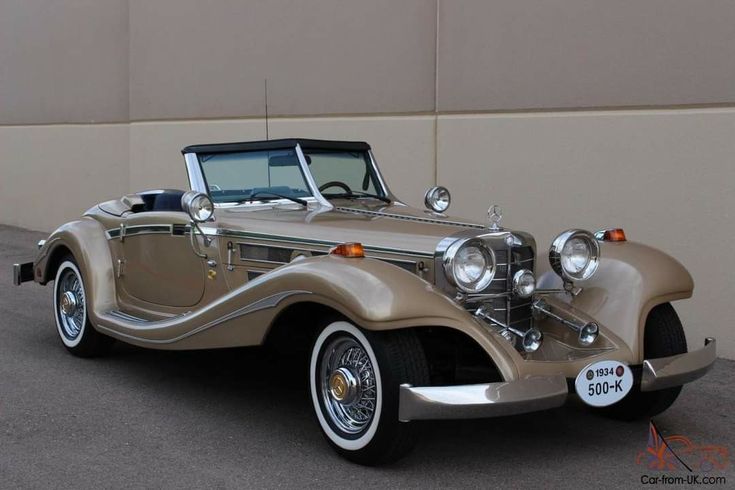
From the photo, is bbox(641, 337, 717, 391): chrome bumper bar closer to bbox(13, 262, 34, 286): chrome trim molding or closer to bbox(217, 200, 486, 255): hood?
bbox(217, 200, 486, 255): hood

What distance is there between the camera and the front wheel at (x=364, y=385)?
3887 millimetres

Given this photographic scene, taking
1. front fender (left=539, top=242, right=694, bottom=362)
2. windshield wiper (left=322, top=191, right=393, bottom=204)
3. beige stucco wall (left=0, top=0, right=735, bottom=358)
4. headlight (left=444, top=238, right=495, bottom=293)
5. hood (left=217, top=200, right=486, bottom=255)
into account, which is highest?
beige stucco wall (left=0, top=0, right=735, bottom=358)

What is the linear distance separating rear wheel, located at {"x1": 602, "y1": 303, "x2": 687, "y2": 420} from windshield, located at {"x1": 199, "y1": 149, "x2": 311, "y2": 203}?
215cm

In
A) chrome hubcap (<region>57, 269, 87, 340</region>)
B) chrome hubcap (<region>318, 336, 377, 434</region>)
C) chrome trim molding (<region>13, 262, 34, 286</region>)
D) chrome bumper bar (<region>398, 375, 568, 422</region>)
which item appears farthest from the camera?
chrome trim molding (<region>13, 262, 34, 286</region>)

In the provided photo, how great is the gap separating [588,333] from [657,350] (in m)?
0.53

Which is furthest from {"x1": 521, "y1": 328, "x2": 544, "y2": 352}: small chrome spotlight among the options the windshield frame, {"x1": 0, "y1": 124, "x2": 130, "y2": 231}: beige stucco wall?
{"x1": 0, "y1": 124, "x2": 130, "y2": 231}: beige stucco wall

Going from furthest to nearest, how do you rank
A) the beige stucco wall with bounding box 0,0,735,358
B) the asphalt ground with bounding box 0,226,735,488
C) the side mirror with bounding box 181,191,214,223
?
the beige stucco wall with bounding box 0,0,735,358 < the side mirror with bounding box 181,191,214,223 < the asphalt ground with bounding box 0,226,735,488

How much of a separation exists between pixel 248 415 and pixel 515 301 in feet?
5.15

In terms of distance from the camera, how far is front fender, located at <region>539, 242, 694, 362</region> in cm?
455

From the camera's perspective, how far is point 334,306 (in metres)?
4.03

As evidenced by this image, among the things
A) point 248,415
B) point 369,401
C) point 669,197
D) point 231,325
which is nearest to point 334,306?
point 369,401

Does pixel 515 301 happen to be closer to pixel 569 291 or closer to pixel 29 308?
pixel 569 291

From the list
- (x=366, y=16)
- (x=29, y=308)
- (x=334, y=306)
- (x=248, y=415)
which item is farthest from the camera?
(x=366, y=16)

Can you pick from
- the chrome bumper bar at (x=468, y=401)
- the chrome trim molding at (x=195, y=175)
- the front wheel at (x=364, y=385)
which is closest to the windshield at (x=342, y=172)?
the chrome trim molding at (x=195, y=175)
